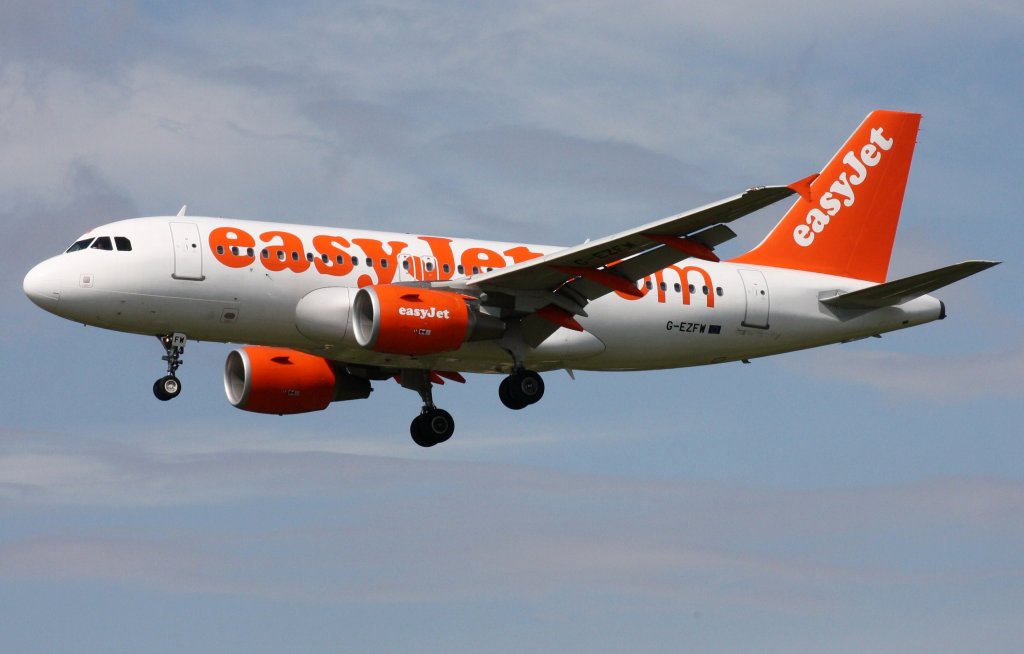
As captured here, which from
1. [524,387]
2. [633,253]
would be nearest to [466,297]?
[524,387]

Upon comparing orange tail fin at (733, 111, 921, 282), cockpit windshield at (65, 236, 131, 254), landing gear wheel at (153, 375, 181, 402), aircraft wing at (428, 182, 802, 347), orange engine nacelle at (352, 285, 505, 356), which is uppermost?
orange tail fin at (733, 111, 921, 282)

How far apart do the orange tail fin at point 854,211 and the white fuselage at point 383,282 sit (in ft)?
3.42

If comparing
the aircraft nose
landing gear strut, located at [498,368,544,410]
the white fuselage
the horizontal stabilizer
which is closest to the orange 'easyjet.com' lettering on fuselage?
the white fuselage

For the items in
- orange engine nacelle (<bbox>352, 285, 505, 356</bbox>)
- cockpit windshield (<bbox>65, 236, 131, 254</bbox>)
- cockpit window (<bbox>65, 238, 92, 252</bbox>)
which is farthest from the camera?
cockpit window (<bbox>65, 238, 92, 252</bbox>)

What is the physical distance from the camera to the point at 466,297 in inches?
1569

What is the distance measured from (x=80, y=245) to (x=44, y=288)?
1434 mm

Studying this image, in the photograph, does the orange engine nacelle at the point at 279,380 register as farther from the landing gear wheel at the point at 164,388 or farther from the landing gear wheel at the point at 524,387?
the landing gear wheel at the point at 524,387

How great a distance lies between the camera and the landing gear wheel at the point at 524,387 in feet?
134

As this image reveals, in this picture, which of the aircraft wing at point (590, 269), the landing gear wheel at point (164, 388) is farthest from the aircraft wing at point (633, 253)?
the landing gear wheel at point (164, 388)

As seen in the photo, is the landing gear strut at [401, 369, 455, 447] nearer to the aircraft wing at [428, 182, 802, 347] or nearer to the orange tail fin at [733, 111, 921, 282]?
the aircraft wing at [428, 182, 802, 347]

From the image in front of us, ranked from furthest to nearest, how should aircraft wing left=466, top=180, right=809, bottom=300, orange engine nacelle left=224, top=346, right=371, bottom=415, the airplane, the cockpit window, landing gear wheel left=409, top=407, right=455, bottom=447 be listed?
1. landing gear wheel left=409, top=407, right=455, bottom=447
2. orange engine nacelle left=224, top=346, right=371, bottom=415
3. the cockpit window
4. the airplane
5. aircraft wing left=466, top=180, right=809, bottom=300

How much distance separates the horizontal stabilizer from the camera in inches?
1592

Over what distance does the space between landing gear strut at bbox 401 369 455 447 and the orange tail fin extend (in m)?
8.71

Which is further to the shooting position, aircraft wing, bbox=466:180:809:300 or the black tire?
the black tire
